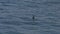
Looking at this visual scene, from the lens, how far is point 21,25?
4.54 meters

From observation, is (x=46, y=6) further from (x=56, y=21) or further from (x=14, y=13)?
(x=14, y=13)

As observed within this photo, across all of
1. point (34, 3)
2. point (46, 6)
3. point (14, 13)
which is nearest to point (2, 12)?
point (14, 13)

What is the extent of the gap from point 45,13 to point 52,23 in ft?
1.10

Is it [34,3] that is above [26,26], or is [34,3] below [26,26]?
above

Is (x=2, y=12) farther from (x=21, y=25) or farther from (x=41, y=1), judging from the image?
(x=41, y=1)

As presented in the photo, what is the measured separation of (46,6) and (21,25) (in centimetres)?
88

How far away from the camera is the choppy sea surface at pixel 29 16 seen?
4.51 metres

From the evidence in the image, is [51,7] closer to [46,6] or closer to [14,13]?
[46,6]

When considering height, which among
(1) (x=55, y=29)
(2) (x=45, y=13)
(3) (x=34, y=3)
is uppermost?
(3) (x=34, y=3)

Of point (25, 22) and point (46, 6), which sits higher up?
point (46, 6)

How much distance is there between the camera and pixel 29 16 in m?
4.61

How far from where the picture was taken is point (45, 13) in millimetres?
4641

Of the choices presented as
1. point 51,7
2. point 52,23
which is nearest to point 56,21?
point 52,23

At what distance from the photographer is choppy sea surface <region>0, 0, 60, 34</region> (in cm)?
451
